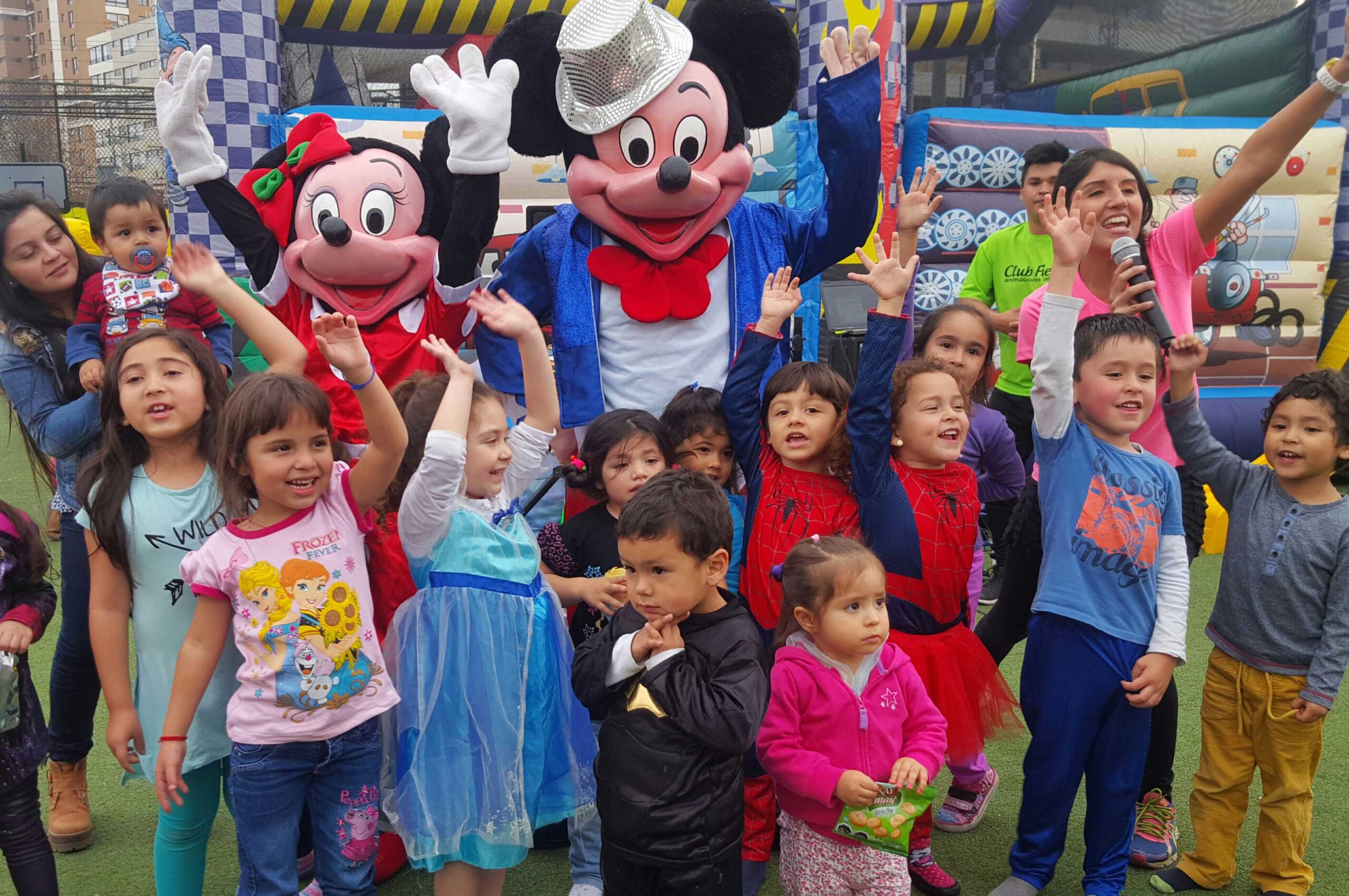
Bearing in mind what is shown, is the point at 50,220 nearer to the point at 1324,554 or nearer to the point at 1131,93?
the point at 1324,554

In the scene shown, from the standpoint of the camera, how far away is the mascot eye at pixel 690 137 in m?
2.70

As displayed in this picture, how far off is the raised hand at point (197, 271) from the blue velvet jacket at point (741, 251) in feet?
2.78

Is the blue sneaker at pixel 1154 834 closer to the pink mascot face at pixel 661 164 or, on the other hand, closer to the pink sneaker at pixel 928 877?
the pink sneaker at pixel 928 877

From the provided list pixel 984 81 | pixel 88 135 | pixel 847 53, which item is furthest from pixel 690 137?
pixel 88 135

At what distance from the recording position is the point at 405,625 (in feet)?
6.80

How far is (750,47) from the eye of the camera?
2.87 metres

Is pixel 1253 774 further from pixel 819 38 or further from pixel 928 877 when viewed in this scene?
pixel 819 38

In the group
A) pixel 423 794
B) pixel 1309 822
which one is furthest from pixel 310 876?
pixel 1309 822

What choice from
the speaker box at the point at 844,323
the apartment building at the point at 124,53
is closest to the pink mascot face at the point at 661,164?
the speaker box at the point at 844,323

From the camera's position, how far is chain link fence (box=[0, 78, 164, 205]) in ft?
73.6

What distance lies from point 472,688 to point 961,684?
40.5 inches

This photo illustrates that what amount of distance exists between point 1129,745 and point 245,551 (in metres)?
1.77

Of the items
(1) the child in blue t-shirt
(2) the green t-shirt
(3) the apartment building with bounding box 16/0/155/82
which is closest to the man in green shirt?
(2) the green t-shirt

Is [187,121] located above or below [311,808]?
above
